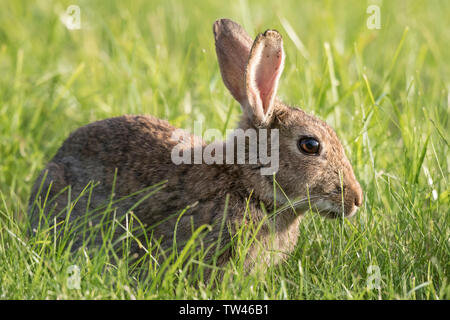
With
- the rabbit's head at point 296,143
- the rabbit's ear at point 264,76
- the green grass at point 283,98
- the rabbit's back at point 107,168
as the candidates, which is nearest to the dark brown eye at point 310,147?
the rabbit's head at point 296,143

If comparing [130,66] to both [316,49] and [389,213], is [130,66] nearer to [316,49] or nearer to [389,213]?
[316,49]

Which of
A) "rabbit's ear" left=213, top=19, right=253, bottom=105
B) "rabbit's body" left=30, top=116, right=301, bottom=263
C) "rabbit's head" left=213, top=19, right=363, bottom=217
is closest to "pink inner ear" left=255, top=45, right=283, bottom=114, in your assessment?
"rabbit's head" left=213, top=19, right=363, bottom=217

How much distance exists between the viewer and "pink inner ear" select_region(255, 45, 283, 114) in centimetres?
472

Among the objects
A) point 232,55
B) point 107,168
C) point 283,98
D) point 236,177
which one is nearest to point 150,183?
point 107,168

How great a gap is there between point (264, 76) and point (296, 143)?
0.49 metres

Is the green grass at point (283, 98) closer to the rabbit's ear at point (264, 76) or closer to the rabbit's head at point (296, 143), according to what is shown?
the rabbit's head at point (296, 143)

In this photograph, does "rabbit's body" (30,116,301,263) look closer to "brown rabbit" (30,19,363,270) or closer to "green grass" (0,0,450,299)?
"brown rabbit" (30,19,363,270)

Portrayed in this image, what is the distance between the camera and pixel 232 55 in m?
5.03

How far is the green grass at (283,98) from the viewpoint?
4.18m

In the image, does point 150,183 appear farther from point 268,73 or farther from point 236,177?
point 268,73

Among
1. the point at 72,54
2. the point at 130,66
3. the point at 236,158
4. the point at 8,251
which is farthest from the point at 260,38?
the point at 72,54

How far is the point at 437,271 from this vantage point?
437cm

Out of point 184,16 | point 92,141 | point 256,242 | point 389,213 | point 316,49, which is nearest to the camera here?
point 256,242

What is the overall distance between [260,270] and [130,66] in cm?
304
